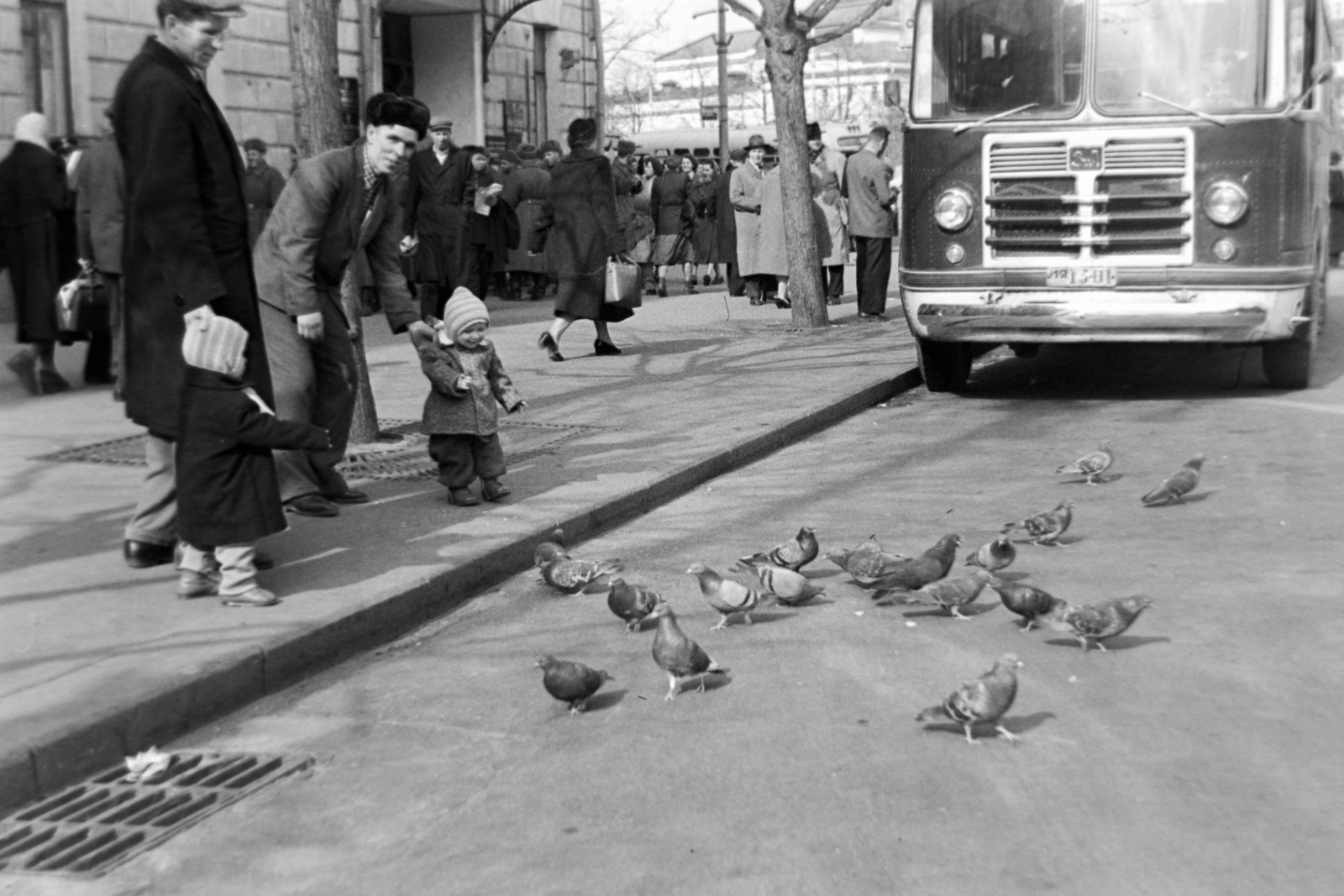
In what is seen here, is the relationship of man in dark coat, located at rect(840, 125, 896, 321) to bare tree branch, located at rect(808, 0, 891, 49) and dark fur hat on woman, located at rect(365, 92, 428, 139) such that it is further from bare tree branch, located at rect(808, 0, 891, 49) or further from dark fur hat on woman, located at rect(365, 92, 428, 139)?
dark fur hat on woman, located at rect(365, 92, 428, 139)

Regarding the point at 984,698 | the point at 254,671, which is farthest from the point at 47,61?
the point at 984,698

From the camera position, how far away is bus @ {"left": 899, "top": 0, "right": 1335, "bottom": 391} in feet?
37.0

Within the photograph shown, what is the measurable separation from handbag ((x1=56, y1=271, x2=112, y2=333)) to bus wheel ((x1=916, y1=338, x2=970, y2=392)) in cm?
593

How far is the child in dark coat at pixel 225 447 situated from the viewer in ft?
19.5

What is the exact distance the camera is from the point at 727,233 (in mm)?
21734

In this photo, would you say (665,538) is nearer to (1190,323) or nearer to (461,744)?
(461,744)

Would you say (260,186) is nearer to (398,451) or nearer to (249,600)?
(398,451)

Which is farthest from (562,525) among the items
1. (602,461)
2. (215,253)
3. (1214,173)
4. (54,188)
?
(54,188)

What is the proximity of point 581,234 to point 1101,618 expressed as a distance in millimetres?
9138

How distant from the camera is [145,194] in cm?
587

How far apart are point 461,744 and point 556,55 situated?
92.4ft

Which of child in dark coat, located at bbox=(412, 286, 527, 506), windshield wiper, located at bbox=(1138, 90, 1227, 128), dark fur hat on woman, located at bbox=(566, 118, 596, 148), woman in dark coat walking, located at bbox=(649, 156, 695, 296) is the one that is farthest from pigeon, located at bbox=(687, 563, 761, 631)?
woman in dark coat walking, located at bbox=(649, 156, 695, 296)

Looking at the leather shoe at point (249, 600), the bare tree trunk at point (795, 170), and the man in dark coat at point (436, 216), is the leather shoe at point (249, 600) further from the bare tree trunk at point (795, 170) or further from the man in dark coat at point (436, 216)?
the bare tree trunk at point (795, 170)

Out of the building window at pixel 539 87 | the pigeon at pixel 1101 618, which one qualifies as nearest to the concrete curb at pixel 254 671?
the pigeon at pixel 1101 618
